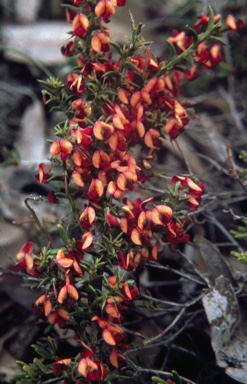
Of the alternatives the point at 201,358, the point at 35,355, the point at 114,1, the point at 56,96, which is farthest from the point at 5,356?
the point at 114,1

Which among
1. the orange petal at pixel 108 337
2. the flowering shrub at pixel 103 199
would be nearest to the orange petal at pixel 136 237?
the flowering shrub at pixel 103 199

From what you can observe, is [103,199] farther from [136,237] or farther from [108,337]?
[108,337]

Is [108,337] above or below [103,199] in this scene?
below

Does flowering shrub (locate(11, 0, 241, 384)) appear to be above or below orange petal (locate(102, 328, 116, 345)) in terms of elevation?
above

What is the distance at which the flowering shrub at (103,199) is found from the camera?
1.49 meters

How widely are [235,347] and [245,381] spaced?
0.12m

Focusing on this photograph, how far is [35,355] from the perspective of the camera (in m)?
1.96

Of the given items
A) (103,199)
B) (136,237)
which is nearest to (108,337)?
(136,237)

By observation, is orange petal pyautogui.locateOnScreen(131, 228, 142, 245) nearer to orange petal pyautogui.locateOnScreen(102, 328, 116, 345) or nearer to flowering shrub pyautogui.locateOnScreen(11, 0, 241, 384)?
flowering shrub pyautogui.locateOnScreen(11, 0, 241, 384)

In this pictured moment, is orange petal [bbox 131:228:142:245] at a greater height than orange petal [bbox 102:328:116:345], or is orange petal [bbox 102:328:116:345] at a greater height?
orange petal [bbox 131:228:142:245]

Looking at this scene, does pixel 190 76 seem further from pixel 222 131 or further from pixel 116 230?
pixel 222 131

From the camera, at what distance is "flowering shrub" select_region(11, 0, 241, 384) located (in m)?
1.49

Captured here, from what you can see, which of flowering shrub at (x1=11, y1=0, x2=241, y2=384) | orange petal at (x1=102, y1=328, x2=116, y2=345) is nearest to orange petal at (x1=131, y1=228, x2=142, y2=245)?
flowering shrub at (x1=11, y1=0, x2=241, y2=384)

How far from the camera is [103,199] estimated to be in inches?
63.0
